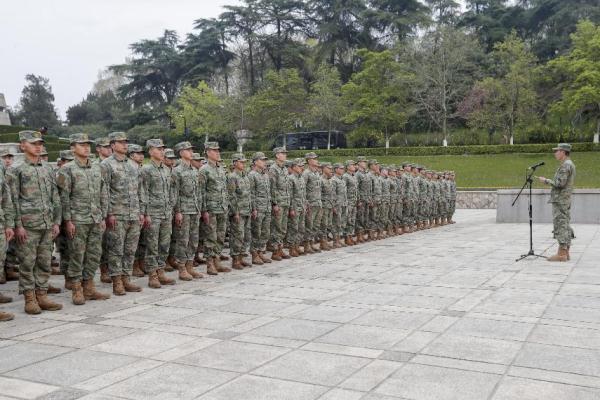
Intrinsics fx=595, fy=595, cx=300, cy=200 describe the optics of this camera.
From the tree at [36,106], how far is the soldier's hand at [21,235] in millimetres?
53644

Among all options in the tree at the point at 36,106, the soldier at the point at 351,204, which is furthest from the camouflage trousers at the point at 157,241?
the tree at the point at 36,106

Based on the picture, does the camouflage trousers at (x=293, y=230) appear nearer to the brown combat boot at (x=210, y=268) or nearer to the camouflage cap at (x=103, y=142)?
the brown combat boot at (x=210, y=268)

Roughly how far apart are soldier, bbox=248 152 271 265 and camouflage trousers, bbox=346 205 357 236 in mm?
3185

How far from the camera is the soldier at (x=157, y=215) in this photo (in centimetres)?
771

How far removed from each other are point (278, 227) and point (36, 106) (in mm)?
54072

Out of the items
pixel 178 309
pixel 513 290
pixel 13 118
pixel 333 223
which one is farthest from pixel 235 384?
pixel 13 118

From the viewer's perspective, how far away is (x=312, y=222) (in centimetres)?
1140

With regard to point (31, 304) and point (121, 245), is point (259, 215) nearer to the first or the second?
point (121, 245)

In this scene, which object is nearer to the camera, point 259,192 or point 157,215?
point 157,215

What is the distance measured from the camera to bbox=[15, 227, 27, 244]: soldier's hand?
20.3ft

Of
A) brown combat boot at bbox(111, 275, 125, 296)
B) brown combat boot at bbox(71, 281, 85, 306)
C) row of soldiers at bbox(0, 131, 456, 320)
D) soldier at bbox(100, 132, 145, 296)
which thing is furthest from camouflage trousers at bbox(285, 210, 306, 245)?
brown combat boot at bbox(71, 281, 85, 306)

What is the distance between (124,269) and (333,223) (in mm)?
5694

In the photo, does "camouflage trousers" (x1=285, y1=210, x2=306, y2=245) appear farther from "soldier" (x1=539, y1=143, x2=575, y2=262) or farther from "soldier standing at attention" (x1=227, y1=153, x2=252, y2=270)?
"soldier" (x1=539, y1=143, x2=575, y2=262)

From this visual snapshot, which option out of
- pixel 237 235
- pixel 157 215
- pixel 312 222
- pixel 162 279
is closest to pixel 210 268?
pixel 237 235
